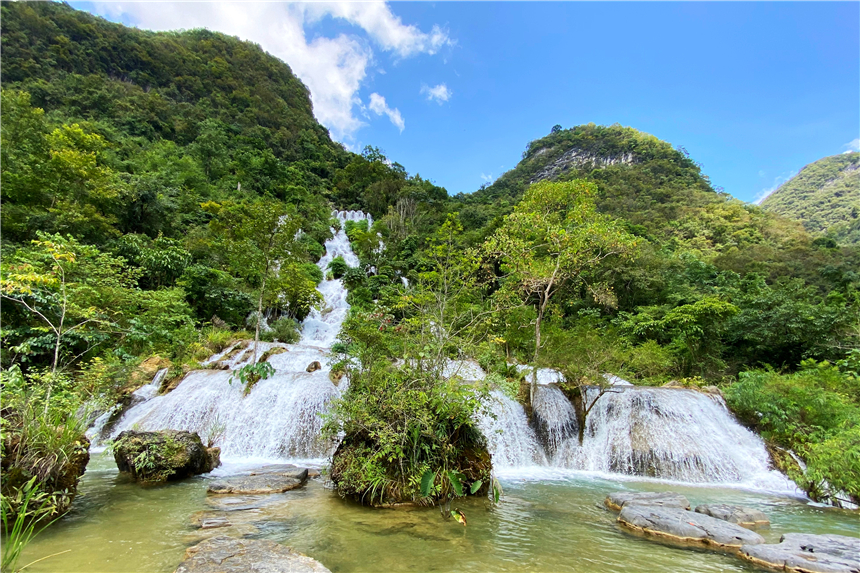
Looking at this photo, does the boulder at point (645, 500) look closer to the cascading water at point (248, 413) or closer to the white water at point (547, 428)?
the white water at point (547, 428)

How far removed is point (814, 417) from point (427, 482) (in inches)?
409

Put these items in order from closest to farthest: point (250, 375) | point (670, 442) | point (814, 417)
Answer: point (814, 417)
point (670, 442)
point (250, 375)

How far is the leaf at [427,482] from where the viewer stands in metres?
5.32

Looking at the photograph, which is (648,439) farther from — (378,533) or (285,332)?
(285,332)

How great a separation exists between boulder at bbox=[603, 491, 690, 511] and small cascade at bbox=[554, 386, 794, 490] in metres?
3.30

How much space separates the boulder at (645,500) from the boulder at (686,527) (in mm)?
455

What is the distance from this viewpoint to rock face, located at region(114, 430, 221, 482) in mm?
6258

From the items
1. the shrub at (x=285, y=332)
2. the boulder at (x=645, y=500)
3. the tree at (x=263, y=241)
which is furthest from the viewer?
the shrub at (x=285, y=332)

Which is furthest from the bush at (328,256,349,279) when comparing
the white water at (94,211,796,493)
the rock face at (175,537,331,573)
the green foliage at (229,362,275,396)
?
the rock face at (175,537,331,573)

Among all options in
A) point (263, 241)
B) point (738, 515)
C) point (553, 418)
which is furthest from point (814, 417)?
point (263, 241)

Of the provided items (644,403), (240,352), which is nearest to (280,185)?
(240,352)

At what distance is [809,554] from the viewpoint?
4.04 meters

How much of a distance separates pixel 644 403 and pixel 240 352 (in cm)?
1440

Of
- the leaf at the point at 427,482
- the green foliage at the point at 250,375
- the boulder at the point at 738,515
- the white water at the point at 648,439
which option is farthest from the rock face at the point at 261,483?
the boulder at the point at 738,515
